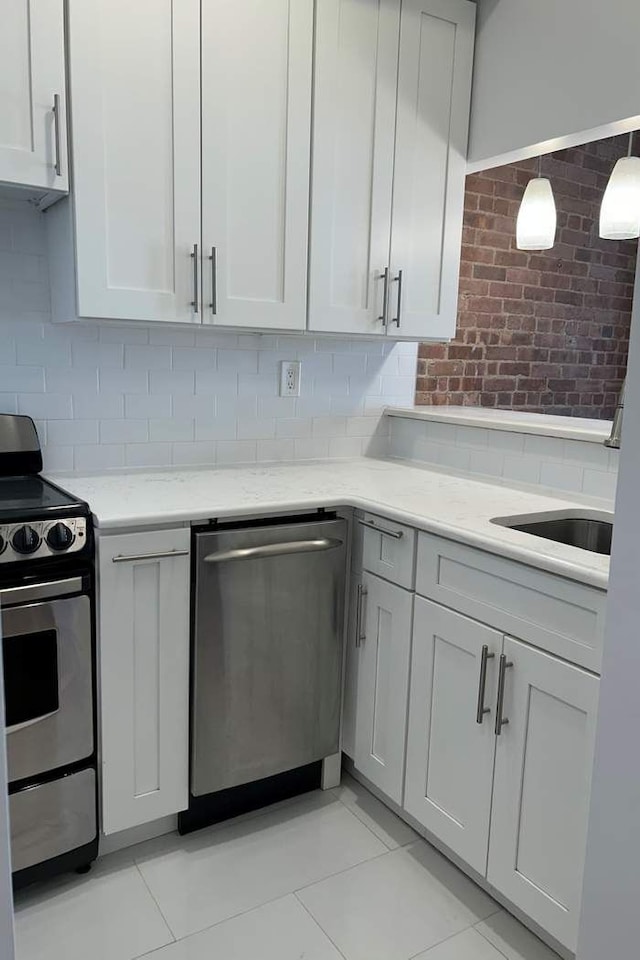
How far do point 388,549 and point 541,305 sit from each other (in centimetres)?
214

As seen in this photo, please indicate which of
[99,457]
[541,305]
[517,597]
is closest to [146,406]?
[99,457]

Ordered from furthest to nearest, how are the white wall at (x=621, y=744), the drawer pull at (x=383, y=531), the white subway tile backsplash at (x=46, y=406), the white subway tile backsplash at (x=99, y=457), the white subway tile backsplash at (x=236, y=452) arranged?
the white subway tile backsplash at (x=236, y=452) → the white subway tile backsplash at (x=99, y=457) → the white subway tile backsplash at (x=46, y=406) → the drawer pull at (x=383, y=531) → the white wall at (x=621, y=744)

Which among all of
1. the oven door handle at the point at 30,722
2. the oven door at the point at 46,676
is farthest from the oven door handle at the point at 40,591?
the oven door handle at the point at 30,722

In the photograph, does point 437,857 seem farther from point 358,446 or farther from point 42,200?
point 42,200

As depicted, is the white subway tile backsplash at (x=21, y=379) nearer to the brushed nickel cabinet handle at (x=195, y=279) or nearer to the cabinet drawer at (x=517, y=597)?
the brushed nickel cabinet handle at (x=195, y=279)

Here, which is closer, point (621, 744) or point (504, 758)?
point (621, 744)

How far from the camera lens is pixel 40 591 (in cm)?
171

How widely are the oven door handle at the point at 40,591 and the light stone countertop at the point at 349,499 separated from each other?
15 centimetres

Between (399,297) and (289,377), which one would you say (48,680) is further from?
(399,297)

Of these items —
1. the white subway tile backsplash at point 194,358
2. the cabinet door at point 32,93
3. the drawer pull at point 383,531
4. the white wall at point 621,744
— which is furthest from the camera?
the white subway tile backsplash at point 194,358

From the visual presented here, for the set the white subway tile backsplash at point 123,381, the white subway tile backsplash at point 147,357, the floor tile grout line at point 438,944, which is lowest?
the floor tile grout line at point 438,944

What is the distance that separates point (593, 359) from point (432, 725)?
280 cm

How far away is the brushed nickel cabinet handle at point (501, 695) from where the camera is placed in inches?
65.6

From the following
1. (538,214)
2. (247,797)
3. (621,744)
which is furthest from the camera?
(538,214)
